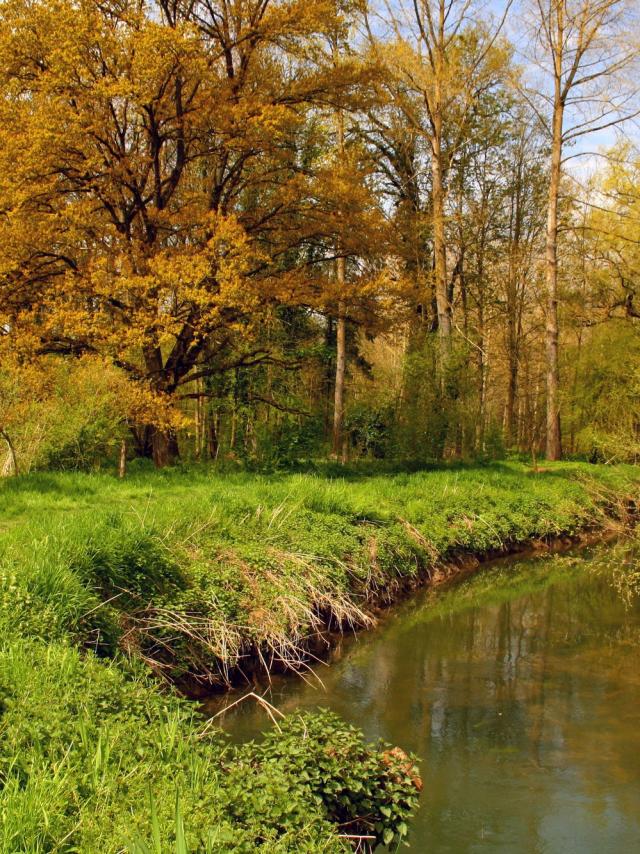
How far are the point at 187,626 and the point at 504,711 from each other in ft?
9.80

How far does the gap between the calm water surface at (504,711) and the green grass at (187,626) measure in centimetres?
56

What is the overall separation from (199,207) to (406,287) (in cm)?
457

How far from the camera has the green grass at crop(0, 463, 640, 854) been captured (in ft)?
11.6

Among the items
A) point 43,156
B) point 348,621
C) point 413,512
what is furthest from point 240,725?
point 43,156

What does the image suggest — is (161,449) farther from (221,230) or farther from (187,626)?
(187,626)

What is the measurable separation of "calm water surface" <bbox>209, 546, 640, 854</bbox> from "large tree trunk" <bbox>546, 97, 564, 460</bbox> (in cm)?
1070

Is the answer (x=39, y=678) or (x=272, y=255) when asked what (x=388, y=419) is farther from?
(x=39, y=678)

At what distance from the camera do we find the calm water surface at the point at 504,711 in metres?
4.96

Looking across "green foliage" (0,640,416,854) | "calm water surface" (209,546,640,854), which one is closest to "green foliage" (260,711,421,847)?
"green foliage" (0,640,416,854)

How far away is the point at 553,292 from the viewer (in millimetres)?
21188

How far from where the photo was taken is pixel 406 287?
15453mm

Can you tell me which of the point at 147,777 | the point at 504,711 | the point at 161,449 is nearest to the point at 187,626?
the point at 504,711

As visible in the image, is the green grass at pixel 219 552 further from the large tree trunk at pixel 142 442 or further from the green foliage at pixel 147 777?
the large tree trunk at pixel 142 442

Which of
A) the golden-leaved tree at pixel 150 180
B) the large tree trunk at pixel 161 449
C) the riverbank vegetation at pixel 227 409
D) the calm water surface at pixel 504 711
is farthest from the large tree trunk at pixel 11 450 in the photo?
the calm water surface at pixel 504 711
